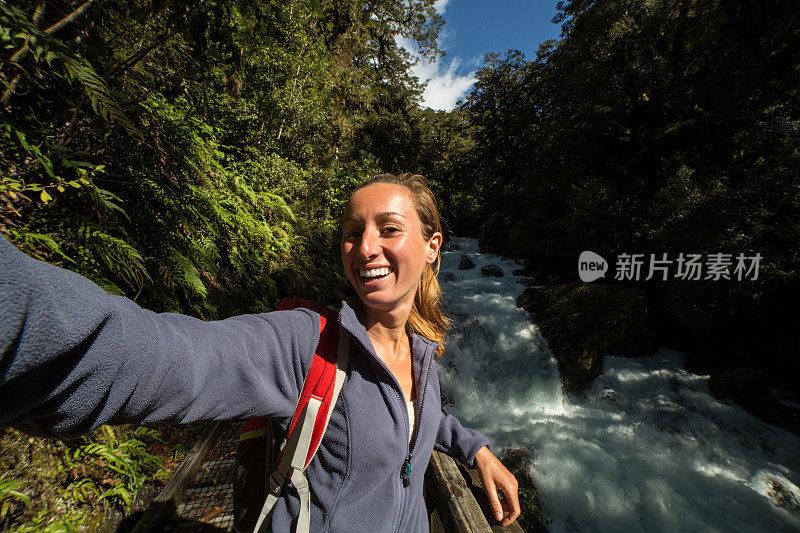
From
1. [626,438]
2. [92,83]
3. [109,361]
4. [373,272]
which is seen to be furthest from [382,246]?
[626,438]

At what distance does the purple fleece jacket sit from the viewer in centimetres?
48

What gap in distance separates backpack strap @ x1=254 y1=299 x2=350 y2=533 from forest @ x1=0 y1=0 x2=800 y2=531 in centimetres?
213

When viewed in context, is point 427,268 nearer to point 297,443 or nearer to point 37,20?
point 297,443

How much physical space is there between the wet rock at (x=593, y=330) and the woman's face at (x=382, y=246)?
667 centimetres

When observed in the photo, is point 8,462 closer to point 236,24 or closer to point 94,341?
point 94,341

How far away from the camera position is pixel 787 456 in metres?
4.41

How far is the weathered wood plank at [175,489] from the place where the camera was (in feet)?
7.32

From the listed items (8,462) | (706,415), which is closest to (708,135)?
(706,415)

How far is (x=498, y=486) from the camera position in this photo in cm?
153

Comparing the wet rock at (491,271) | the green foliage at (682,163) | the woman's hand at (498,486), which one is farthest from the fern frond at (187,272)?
the wet rock at (491,271)

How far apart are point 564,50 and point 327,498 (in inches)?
790

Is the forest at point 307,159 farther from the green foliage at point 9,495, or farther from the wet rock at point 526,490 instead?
the wet rock at point 526,490

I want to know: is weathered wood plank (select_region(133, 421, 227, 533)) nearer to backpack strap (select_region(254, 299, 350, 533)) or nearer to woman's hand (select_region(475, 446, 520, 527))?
backpack strap (select_region(254, 299, 350, 533))

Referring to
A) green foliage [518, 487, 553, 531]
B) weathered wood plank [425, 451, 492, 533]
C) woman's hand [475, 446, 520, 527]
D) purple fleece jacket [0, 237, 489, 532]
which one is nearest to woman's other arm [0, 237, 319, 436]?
purple fleece jacket [0, 237, 489, 532]
